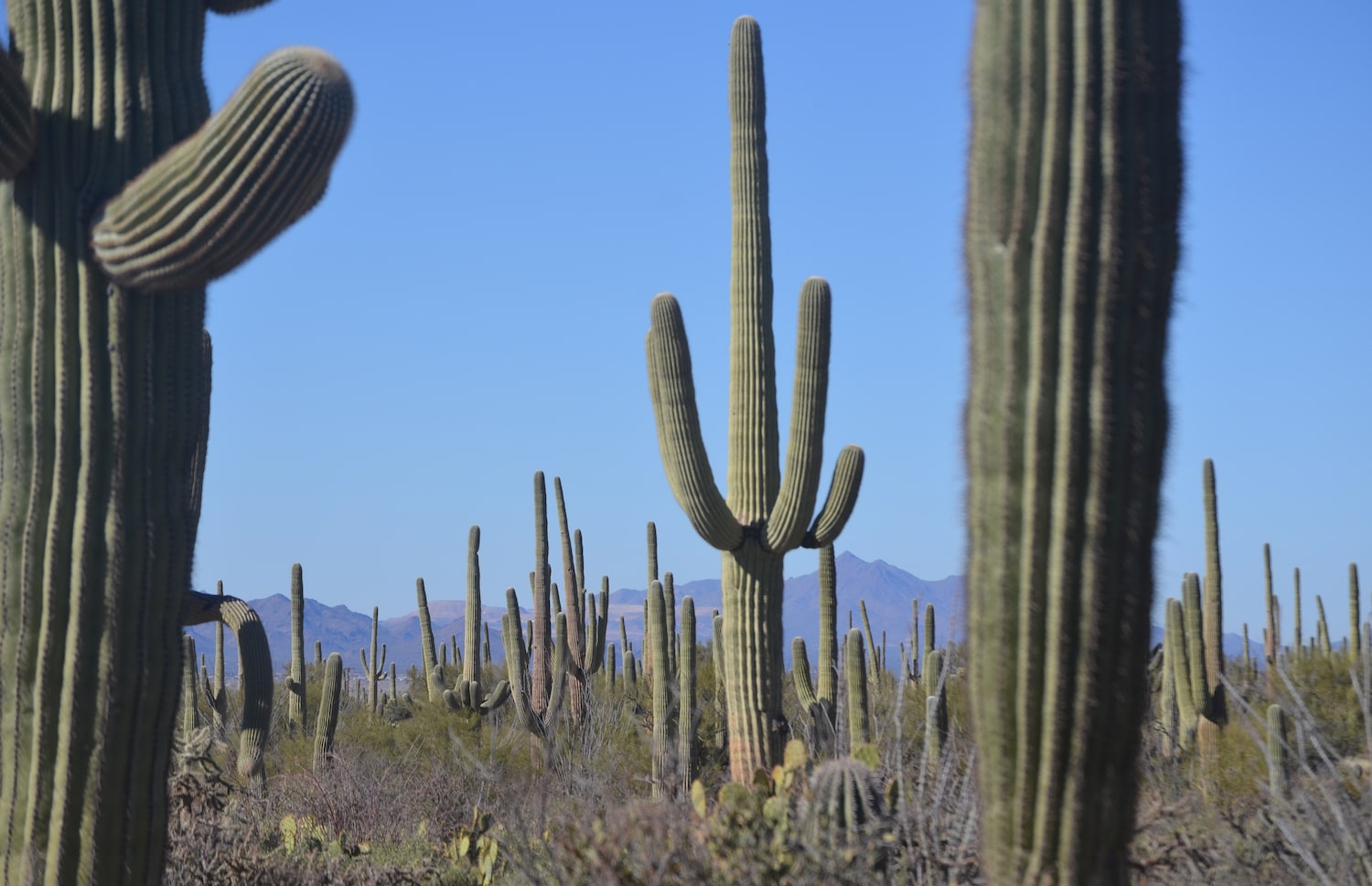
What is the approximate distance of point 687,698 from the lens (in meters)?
13.0

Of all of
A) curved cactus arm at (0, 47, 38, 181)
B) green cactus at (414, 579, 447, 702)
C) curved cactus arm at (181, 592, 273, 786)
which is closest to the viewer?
curved cactus arm at (0, 47, 38, 181)

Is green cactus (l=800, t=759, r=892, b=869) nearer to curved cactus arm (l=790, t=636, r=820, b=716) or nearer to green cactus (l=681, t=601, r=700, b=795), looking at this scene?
Result: green cactus (l=681, t=601, r=700, b=795)

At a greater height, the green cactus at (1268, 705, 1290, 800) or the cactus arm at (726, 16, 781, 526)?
the cactus arm at (726, 16, 781, 526)

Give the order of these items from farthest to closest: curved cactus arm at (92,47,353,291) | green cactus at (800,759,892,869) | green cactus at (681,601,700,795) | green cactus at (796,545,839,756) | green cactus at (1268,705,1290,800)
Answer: green cactus at (796,545,839,756), green cactus at (681,601,700,795), green cactus at (1268,705,1290,800), green cactus at (800,759,892,869), curved cactus arm at (92,47,353,291)

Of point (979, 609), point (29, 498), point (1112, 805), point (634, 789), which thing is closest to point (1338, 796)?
point (1112, 805)

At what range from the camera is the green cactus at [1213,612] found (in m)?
13.6

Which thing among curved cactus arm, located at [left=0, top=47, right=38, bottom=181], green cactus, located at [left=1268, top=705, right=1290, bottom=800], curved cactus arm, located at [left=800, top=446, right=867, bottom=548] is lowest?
green cactus, located at [left=1268, top=705, right=1290, bottom=800]

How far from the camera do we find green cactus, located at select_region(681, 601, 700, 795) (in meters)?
12.2

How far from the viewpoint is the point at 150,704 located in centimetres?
509

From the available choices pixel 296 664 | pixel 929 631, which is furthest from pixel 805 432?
pixel 296 664

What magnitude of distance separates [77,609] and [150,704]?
458 millimetres

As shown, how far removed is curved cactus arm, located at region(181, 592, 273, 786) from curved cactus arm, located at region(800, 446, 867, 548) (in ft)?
13.9

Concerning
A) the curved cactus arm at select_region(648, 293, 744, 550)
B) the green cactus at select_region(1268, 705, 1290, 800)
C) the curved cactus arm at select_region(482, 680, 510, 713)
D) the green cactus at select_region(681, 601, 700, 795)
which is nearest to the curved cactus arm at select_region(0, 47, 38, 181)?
the green cactus at select_region(1268, 705, 1290, 800)

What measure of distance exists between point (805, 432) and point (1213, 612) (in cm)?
695
